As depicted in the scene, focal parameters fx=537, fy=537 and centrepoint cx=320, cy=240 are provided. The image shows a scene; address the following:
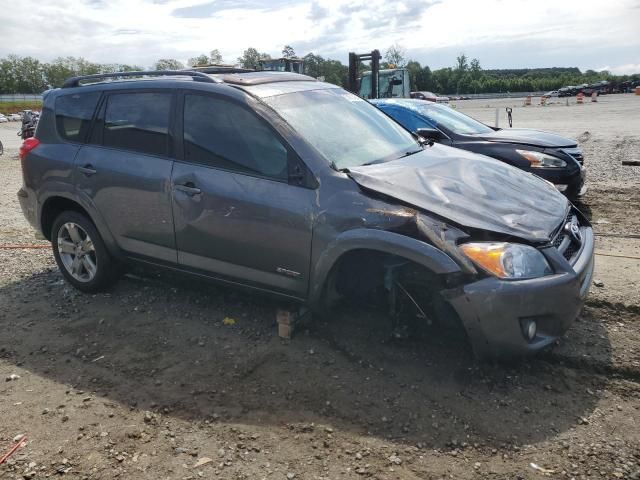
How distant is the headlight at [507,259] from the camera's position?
2.99 meters

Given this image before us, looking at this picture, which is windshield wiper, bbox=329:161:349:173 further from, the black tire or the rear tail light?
the rear tail light

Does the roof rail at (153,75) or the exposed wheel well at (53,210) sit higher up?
the roof rail at (153,75)

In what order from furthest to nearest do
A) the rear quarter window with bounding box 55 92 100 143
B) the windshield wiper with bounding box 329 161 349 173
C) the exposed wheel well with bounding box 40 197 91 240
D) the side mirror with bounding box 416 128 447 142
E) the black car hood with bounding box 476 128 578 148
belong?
1. the black car hood with bounding box 476 128 578 148
2. the side mirror with bounding box 416 128 447 142
3. the exposed wheel well with bounding box 40 197 91 240
4. the rear quarter window with bounding box 55 92 100 143
5. the windshield wiper with bounding box 329 161 349 173

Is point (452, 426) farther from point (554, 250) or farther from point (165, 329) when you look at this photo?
point (165, 329)

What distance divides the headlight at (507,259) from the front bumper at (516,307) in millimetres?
47

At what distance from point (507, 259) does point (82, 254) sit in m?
3.65

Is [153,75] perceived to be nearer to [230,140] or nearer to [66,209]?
[230,140]

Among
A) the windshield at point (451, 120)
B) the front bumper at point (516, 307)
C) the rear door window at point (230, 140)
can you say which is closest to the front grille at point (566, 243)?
the front bumper at point (516, 307)

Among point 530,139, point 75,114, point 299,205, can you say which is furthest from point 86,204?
point 530,139

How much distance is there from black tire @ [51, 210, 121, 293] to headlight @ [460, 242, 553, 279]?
10.3ft

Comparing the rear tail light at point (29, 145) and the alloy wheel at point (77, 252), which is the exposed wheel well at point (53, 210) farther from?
the rear tail light at point (29, 145)

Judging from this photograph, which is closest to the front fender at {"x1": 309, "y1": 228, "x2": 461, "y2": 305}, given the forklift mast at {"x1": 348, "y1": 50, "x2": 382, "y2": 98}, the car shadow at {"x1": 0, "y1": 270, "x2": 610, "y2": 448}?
the car shadow at {"x1": 0, "y1": 270, "x2": 610, "y2": 448}

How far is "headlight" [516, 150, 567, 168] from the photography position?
6.93 m

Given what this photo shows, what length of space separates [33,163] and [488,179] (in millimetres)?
3921
